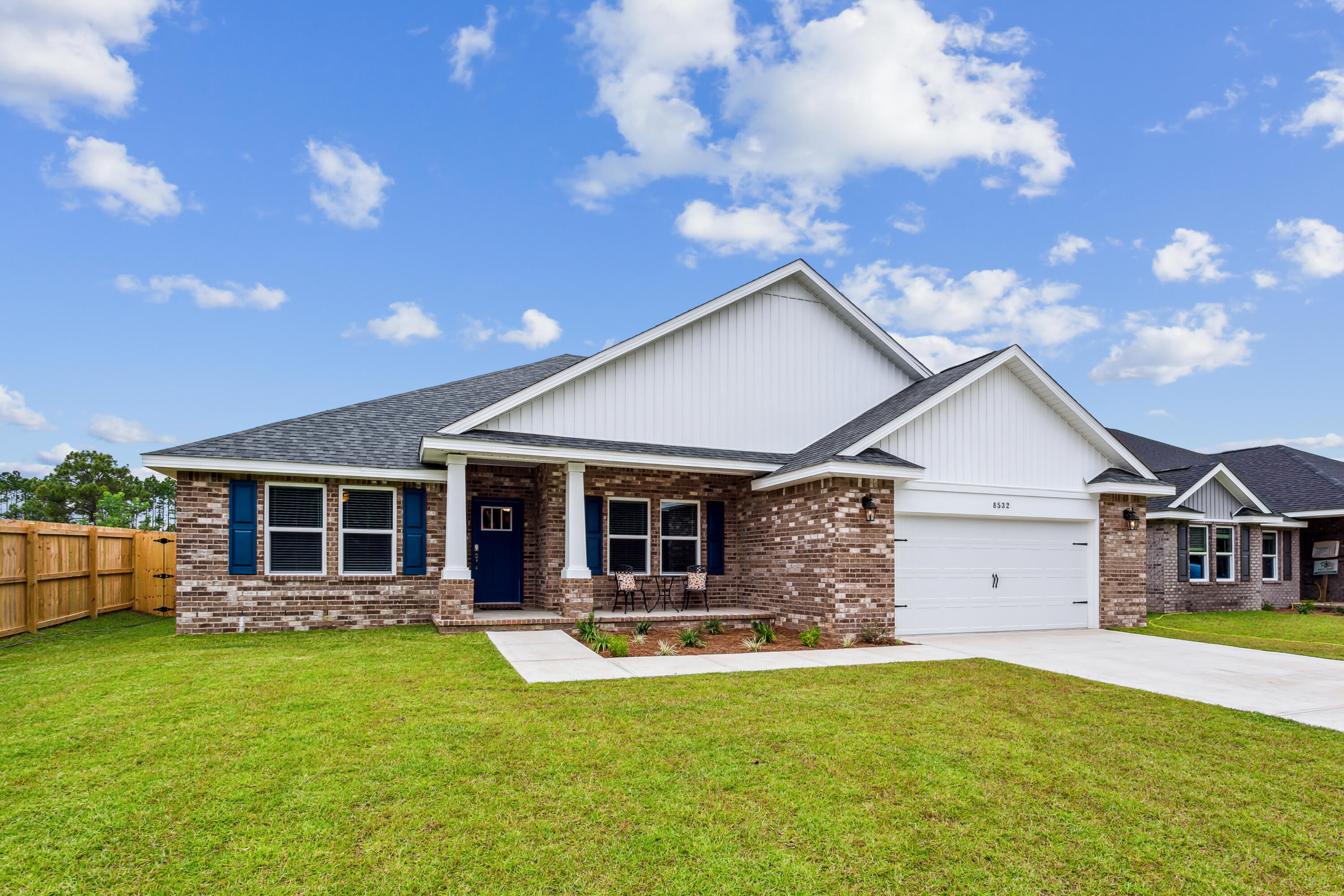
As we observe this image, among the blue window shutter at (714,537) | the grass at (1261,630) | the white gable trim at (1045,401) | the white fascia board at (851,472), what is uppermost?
the white gable trim at (1045,401)

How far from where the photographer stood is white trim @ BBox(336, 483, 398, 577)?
1284 centimetres

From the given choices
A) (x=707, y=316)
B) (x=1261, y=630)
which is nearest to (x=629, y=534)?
(x=707, y=316)

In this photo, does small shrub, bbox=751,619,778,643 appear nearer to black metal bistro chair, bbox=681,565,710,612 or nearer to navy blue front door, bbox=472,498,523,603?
black metal bistro chair, bbox=681,565,710,612

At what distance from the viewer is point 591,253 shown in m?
23.7

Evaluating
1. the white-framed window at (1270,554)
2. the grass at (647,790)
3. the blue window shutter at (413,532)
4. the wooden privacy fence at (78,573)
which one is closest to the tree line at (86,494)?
the wooden privacy fence at (78,573)

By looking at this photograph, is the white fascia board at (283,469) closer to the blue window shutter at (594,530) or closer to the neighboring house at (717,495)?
the neighboring house at (717,495)

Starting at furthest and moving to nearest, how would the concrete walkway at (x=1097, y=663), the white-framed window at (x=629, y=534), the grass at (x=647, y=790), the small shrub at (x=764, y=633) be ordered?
the white-framed window at (x=629, y=534) < the small shrub at (x=764, y=633) < the concrete walkway at (x=1097, y=663) < the grass at (x=647, y=790)

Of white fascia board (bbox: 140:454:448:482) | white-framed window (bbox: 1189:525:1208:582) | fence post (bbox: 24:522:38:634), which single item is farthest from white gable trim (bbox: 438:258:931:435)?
white-framed window (bbox: 1189:525:1208:582)

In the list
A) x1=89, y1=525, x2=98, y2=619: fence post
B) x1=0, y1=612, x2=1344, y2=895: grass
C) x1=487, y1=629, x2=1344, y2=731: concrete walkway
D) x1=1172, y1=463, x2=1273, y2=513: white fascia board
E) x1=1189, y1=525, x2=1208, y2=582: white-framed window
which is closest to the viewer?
x1=0, y1=612, x2=1344, y2=895: grass

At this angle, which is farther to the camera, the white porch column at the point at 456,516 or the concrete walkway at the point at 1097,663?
the white porch column at the point at 456,516

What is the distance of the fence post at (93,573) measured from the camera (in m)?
14.2

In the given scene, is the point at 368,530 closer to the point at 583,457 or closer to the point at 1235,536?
the point at 583,457

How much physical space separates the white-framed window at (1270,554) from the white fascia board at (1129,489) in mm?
10322

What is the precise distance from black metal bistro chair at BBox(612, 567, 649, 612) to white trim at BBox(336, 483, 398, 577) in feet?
13.4
